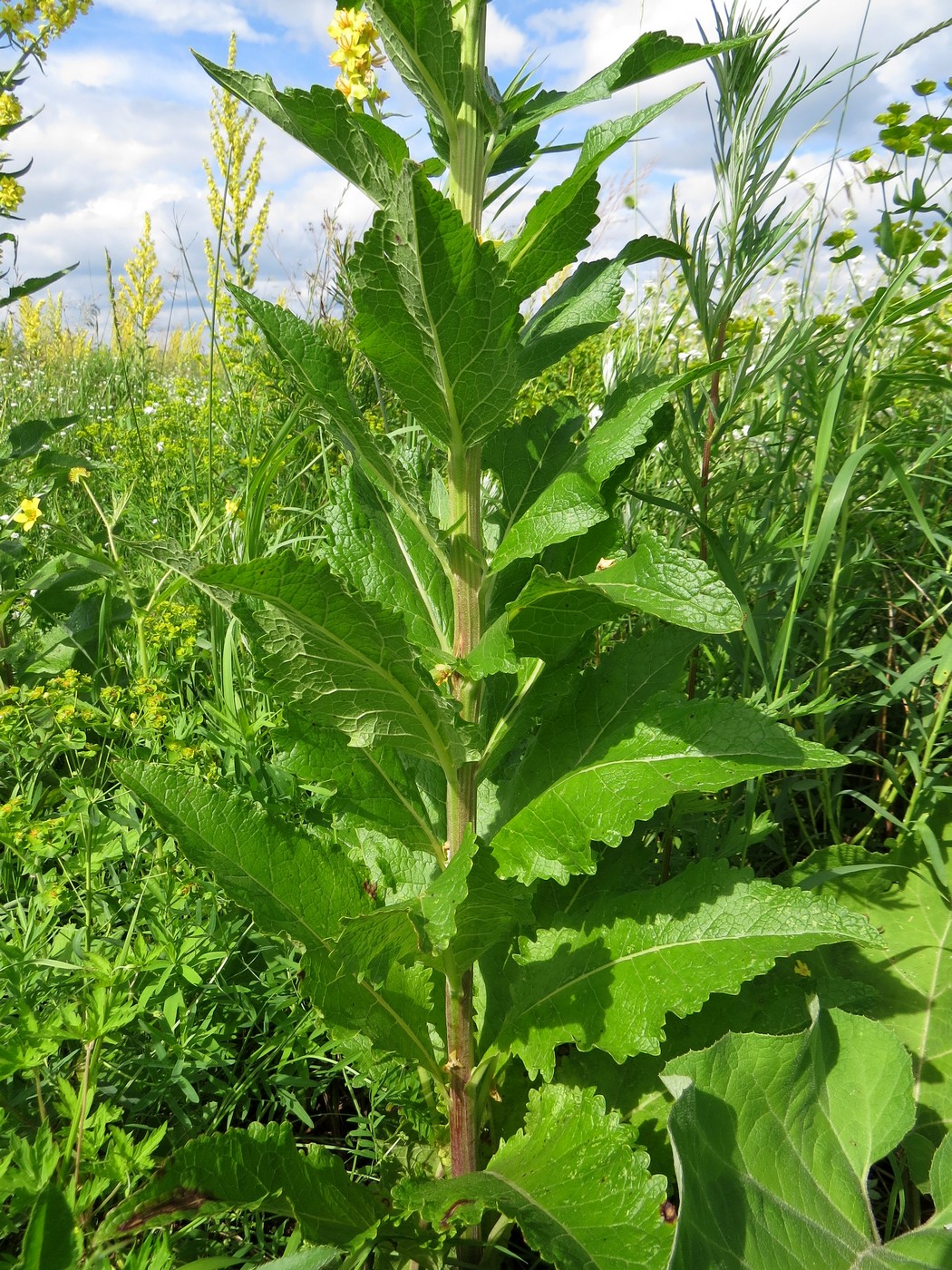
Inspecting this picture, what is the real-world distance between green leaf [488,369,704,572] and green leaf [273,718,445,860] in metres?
0.48

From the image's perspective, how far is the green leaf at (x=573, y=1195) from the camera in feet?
4.16

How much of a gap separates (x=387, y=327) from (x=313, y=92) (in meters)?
0.30

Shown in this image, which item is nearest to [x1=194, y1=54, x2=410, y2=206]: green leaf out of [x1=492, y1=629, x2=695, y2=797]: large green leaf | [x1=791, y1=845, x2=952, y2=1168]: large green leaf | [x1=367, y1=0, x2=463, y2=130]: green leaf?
[x1=367, y1=0, x2=463, y2=130]: green leaf

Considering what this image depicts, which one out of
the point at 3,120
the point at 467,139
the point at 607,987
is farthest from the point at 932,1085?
the point at 3,120

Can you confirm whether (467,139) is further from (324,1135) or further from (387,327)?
(324,1135)

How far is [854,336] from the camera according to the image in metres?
1.82

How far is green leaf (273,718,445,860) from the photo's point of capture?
165 centimetres

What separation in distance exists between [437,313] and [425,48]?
0.38 meters

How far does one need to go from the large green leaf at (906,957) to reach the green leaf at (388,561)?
98cm

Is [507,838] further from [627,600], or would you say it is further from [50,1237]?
[50,1237]

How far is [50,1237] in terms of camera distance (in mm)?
1038

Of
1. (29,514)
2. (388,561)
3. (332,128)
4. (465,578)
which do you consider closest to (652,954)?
(465,578)

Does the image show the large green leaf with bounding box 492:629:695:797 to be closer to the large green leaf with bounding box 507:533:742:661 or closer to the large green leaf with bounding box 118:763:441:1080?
the large green leaf with bounding box 507:533:742:661

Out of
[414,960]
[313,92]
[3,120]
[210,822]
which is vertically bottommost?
[414,960]
